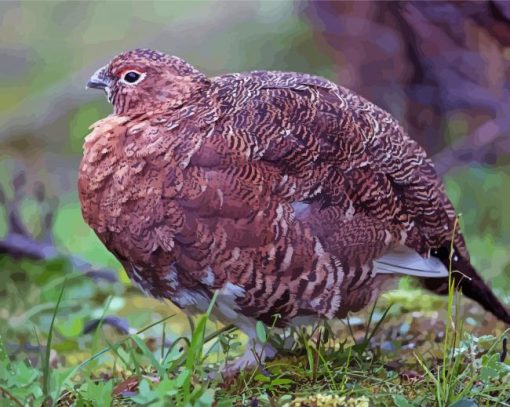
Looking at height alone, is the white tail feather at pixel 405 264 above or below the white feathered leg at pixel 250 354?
above

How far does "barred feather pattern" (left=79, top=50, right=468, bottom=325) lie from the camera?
2416mm

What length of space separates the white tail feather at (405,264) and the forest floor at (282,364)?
0.11m

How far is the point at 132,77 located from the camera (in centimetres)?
265

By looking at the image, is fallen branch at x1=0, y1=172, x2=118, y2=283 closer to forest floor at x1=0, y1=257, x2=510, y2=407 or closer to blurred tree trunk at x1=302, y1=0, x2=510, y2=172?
forest floor at x1=0, y1=257, x2=510, y2=407

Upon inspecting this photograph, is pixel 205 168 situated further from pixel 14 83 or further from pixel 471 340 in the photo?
pixel 14 83

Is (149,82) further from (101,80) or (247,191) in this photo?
(247,191)

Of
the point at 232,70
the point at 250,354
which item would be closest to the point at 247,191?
the point at 250,354

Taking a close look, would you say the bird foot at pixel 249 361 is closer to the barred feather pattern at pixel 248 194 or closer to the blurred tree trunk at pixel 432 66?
the barred feather pattern at pixel 248 194

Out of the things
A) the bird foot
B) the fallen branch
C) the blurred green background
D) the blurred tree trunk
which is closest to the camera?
the bird foot

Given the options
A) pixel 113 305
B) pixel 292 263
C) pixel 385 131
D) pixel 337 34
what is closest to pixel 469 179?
pixel 337 34

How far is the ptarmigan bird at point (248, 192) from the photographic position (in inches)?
95.2

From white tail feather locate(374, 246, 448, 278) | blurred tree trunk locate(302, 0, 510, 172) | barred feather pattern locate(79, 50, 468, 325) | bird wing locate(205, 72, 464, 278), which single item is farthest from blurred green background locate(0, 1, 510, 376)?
white tail feather locate(374, 246, 448, 278)

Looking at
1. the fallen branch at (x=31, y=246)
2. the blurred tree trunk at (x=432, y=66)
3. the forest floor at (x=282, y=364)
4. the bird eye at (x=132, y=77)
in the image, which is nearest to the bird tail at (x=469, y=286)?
the forest floor at (x=282, y=364)

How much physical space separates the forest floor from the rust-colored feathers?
149 mm
